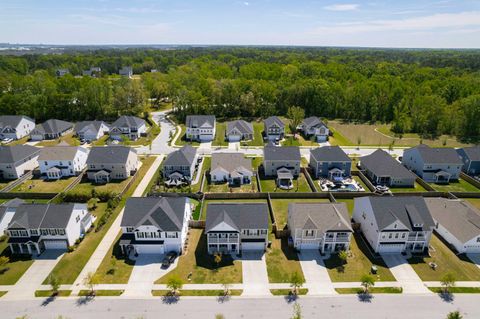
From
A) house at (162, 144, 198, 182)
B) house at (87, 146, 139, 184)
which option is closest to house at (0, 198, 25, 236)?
house at (87, 146, 139, 184)

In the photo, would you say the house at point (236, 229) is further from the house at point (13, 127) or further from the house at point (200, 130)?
the house at point (13, 127)

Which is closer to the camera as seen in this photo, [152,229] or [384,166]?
[152,229]

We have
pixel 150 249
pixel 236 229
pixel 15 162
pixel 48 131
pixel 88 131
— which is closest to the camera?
pixel 236 229

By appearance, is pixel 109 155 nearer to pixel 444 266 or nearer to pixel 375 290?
pixel 375 290

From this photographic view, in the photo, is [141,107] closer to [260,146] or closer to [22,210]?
[260,146]

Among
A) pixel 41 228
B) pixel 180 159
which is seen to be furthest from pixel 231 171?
pixel 41 228

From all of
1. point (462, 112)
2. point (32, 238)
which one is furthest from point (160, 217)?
point (462, 112)
